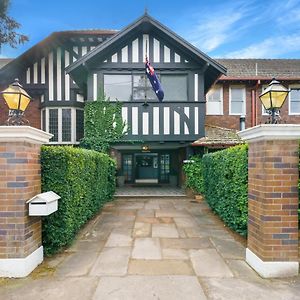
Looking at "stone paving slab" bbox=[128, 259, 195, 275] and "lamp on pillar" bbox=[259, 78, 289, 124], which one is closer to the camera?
"stone paving slab" bbox=[128, 259, 195, 275]

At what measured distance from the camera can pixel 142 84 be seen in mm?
11359

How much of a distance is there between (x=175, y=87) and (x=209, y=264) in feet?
28.4

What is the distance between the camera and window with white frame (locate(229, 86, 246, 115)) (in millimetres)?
14172

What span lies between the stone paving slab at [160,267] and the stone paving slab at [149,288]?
0.52 feet

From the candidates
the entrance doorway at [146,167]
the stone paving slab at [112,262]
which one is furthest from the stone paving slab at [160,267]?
the entrance doorway at [146,167]

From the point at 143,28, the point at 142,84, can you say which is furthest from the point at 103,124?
the point at 143,28

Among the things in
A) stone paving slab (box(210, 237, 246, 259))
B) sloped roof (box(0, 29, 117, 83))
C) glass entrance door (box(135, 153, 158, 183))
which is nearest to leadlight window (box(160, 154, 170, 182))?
glass entrance door (box(135, 153, 158, 183))

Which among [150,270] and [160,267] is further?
[160,267]

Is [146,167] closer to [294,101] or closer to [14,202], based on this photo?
[294,101]

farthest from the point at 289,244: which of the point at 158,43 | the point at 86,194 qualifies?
the point at 158,43

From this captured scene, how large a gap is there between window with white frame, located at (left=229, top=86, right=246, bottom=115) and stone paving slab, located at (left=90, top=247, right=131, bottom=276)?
37.5 feet

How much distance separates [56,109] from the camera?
41.9 feet

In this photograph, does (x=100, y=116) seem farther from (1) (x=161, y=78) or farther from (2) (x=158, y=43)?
(2) (x=158, y=43)

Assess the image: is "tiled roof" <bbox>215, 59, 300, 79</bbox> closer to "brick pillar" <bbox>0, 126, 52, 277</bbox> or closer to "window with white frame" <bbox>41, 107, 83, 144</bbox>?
"window with white frame" <bbox>41, 107, 83, 144</bbox>
